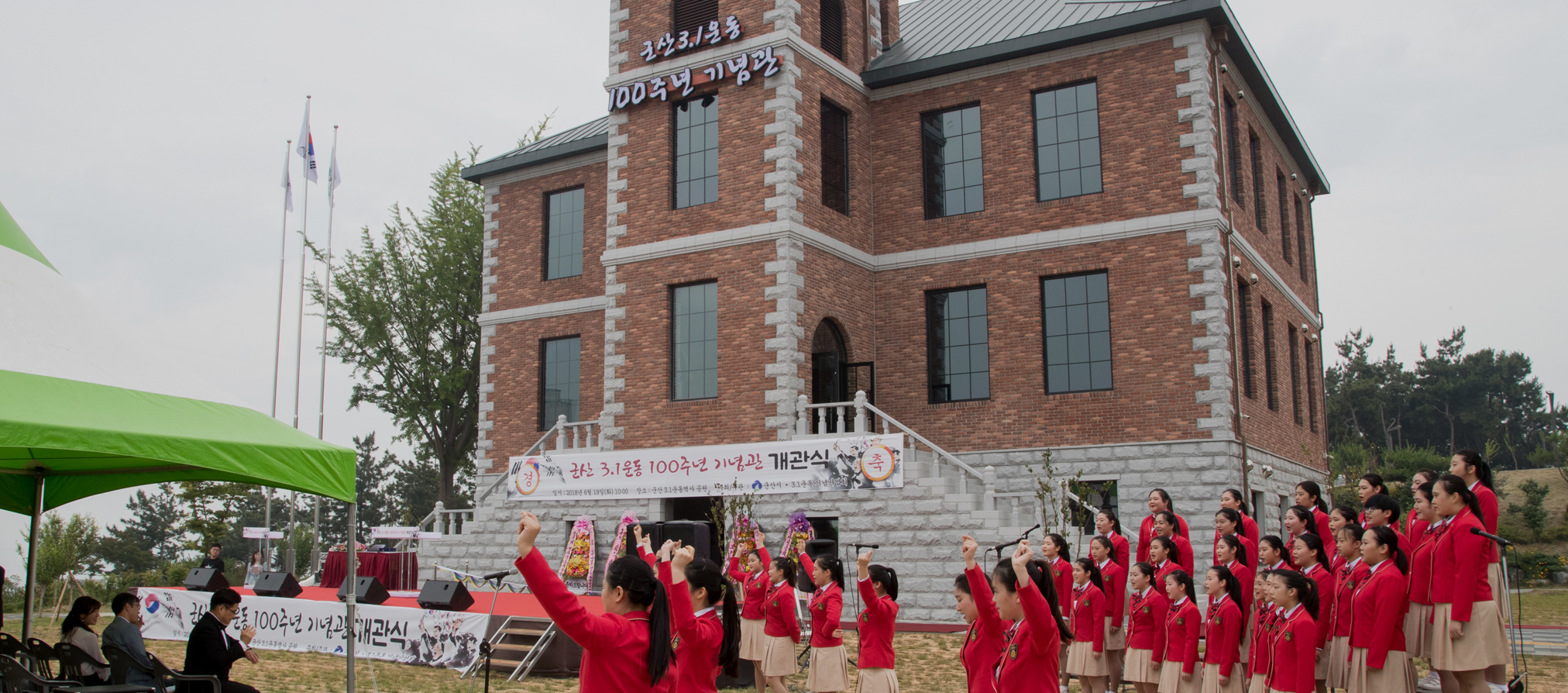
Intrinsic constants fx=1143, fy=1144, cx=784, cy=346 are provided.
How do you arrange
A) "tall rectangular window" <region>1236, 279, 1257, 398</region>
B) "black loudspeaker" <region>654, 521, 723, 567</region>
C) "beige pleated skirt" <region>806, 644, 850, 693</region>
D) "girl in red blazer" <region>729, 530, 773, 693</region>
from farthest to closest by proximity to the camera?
"tall rectangular window" <region>1236, 279, 1257, 398</region> → "black loudspeaker" <region>654, 521, 723, 567</region> → "girl in red blazer" <region>729, 530, 773, 693</region> → "beige pleated skirt" <region>806, 644, 850, 693</region>

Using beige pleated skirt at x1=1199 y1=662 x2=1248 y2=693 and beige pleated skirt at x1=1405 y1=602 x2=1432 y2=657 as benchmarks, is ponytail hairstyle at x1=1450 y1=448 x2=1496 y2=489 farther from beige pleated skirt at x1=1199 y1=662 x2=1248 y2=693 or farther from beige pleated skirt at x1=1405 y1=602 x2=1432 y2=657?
beige pleated skirt at x1=1199 y1=662 x2=1248 y2=693

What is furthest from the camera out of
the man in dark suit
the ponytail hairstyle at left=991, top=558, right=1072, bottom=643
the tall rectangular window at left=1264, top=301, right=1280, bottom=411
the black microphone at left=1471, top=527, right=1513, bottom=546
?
the tall rectangular window at left=1264, top=301, right=1280, bottom=411

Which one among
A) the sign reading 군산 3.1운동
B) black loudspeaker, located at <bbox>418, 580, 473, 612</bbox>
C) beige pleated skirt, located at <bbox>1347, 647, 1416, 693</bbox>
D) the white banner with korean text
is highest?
the sign reading 군산 3.1운동

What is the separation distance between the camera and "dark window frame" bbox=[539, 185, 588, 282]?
26.3 meters

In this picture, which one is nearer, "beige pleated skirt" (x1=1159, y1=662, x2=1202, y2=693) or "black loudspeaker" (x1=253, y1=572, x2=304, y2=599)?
"beige pleated skirt" (x1=1159, y1=662, x2=1202, y2=693)

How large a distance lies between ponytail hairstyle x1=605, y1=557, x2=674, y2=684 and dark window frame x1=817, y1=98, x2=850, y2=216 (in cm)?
1714

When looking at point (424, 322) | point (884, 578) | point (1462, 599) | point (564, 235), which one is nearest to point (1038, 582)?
point (884, 578)

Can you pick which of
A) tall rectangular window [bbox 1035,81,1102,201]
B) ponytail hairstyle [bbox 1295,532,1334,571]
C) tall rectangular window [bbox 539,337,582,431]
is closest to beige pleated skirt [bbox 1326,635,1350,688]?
ponytail hairstyle [bbox 1295,532,1334,571]

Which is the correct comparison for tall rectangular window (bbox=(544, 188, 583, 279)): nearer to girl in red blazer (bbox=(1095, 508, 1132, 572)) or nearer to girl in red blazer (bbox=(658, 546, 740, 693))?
girl in red blazer (bbox=(1095, 508, 1132, 572))

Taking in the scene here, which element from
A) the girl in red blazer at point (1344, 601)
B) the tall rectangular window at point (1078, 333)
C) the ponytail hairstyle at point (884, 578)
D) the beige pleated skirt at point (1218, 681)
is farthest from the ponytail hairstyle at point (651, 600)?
the tall rectangular window at point (1078, 333)

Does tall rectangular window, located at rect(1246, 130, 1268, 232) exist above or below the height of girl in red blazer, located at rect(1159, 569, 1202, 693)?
above

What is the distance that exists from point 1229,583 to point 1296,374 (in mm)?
18208

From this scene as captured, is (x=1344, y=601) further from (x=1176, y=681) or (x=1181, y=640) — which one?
(x=1176, y=681)

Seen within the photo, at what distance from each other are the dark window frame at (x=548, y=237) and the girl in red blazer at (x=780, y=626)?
16989mm
